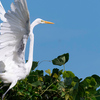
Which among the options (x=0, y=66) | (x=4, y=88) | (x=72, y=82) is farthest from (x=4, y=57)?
(x=72, y=82)

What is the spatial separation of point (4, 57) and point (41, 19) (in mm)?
908

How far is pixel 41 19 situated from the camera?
4.38 m

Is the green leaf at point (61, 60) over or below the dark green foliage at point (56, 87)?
over

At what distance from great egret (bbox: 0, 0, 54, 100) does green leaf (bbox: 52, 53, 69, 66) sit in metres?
0.52

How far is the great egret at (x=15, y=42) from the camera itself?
361 centimetres

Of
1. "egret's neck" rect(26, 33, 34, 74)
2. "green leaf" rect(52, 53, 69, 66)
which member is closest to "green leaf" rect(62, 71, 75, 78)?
"green leaf" rect(52, 53, 69, 66)

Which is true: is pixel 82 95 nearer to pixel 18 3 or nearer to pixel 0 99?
pixel 0 99

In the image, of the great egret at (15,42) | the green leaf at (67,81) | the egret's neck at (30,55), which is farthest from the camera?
the egret's neck at (30,55)

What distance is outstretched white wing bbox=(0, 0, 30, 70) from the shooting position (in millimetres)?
3580

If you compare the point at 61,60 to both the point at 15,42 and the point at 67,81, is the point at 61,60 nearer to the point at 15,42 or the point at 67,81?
the point at 67,81

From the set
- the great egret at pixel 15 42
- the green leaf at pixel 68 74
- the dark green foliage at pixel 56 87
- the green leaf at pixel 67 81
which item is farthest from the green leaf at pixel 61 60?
the great egret at pixel 15 42

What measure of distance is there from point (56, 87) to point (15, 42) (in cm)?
90

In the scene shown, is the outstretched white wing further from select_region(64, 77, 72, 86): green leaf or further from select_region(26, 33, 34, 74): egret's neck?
select_region(64, 77, 72, 86): green leaf

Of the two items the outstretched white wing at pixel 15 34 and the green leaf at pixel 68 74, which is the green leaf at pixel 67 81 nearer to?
the green leaf at pixel 68 74
